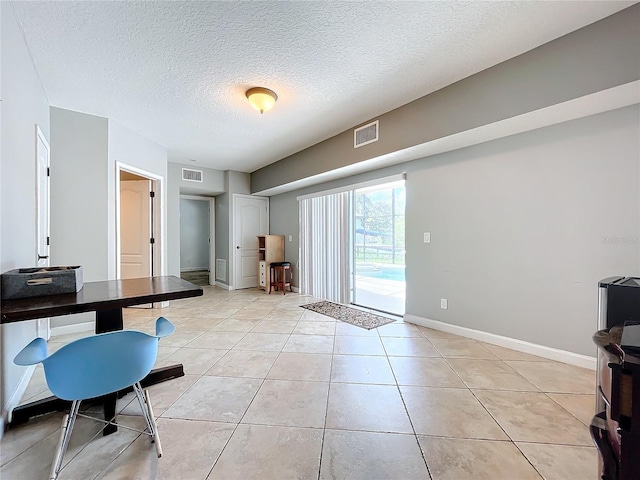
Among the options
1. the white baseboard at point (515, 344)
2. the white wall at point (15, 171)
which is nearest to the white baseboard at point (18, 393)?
the white wall at point (15, 171)

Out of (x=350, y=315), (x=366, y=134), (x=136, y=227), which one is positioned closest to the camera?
(x=366, y=134)

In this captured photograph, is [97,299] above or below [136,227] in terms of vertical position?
below

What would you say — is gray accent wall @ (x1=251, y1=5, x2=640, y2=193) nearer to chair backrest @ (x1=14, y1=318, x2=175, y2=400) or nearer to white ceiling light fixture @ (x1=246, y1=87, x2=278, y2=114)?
white ceiling light fixture @ (x1=246, y1=87, x2=278, y2=114)

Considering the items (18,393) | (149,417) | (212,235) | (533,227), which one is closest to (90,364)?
(149,417)

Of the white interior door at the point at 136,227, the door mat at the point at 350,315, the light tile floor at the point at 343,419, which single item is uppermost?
the white interior door at the point at 136,227

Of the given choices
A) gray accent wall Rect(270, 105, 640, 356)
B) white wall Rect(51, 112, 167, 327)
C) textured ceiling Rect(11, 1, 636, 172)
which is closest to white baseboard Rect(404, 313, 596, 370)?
gray accent wall Rect(270, 105, 640, 356)

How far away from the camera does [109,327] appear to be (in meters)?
1.77

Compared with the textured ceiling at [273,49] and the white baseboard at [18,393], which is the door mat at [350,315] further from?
the white baseboard at [18,393]

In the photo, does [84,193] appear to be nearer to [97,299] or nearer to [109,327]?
[109,327]

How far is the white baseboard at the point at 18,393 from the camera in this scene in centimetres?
168

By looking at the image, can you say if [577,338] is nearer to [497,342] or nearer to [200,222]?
[497,342]

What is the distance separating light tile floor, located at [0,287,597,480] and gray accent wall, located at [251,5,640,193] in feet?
7.22

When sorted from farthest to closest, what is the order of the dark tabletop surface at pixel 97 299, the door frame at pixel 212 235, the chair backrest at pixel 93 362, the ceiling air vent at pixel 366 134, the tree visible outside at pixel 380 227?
the tree visible outside at pixel 380 227 < the door frame at pixel 212 235 < the ceiling air vent at pixel 366 134 < the dark tabletop surface at pixel 97 299 < the chair backrest at pixel 93 362

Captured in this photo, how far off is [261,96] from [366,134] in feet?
4.77
